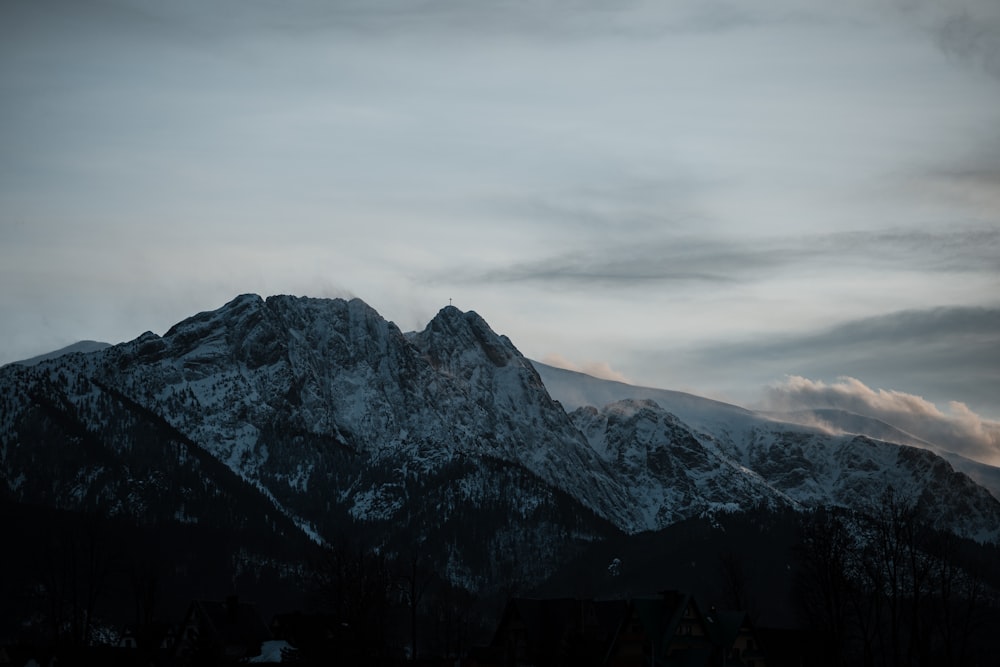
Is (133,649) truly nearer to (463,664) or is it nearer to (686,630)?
(463,664)

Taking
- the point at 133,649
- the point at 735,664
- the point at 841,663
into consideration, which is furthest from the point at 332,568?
the point at 841,663

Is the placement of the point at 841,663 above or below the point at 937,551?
below

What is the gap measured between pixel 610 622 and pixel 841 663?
2151cm

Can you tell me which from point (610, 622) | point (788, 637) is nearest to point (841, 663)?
point (788, 637)

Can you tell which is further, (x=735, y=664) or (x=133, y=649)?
(x=133, y=649)

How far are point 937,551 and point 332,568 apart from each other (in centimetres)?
5715

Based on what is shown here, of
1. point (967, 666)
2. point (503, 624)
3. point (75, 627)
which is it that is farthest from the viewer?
point (75, 627)

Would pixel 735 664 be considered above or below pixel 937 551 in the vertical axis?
below

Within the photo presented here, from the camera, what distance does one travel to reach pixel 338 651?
5108 inches

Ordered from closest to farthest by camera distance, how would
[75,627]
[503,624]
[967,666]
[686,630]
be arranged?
[686,630] → [503,624] → [967,666] → [75,627]

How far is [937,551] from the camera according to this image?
132m

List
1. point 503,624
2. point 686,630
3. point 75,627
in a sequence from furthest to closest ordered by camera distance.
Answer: point 75,627 → point 503,624 → point 686,630

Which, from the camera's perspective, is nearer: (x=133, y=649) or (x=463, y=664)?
(x=463, y=664)

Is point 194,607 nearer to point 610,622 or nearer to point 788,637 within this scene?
point 610,622
